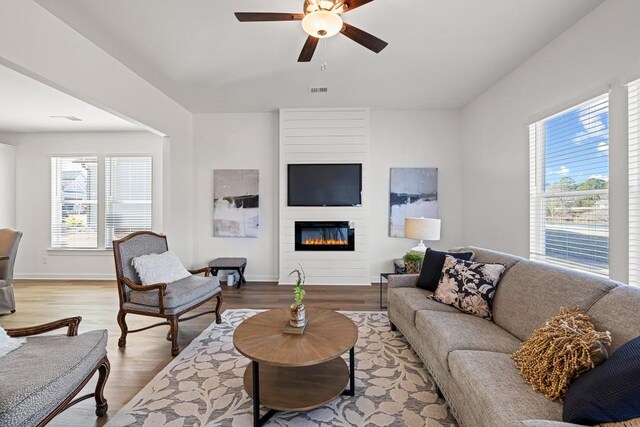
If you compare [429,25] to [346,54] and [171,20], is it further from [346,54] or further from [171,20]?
[171,20]

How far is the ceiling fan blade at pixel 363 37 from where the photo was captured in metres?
2.00

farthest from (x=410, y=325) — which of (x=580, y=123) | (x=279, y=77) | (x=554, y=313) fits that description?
(x=279, y=77)

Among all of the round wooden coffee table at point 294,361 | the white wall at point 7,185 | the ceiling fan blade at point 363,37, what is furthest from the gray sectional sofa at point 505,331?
the white wall at point 7,185

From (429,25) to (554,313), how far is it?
2.47m

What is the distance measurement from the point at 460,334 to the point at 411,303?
0.62 metres

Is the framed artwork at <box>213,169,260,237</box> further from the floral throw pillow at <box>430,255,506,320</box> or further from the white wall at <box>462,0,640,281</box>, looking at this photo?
the white wall at <box>462,0,640,281</box>

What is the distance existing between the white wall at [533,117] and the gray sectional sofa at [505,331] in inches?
34.2

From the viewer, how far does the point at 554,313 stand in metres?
1.65

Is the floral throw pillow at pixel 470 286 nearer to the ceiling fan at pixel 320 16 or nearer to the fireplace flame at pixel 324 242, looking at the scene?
the ceiling fan at pixel 320 16

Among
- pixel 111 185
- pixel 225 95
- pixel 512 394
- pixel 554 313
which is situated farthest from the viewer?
pixel 111 185

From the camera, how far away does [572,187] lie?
2.62 metres

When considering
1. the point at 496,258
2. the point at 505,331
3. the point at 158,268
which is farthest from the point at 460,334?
the point at 158,268

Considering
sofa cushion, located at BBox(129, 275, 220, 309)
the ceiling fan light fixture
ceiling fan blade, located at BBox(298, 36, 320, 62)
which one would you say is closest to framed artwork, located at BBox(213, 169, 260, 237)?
sofa cushion, located at BBox(129, 275, 220, 309)

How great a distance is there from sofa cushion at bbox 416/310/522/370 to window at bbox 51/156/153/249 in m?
5.19
